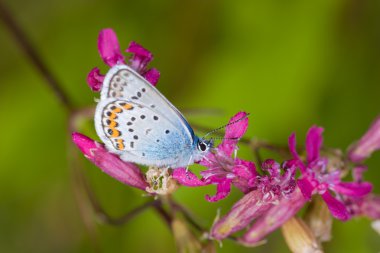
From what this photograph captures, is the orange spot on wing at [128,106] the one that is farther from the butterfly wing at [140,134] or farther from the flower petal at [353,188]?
the flower petal at [353,188]

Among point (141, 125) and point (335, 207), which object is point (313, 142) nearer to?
point (335, 207)

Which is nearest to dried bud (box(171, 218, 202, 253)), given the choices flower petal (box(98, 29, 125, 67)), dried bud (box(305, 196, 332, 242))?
dried bud (box(305, 196, 332, 242))

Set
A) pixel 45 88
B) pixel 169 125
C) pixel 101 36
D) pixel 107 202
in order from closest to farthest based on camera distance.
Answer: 1. pixel 169 125
2. pixel 101 36
3. pixel 107 202
4. pixel 45 88

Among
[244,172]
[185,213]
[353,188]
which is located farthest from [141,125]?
[353,188]

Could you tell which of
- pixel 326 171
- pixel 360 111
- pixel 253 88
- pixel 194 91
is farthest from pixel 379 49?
pixel 326 171

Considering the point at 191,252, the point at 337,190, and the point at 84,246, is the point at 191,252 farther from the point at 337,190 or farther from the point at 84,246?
the point at 84,246

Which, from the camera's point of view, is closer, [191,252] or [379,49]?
[191,252]

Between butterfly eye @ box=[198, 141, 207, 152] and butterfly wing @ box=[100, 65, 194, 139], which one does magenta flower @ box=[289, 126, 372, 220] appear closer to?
butterfly eye @ box=[198, 141, 207, 152]
